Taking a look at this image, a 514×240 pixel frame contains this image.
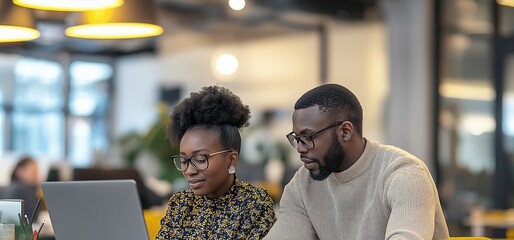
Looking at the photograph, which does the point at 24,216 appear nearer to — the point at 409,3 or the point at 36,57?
the point at 409,3

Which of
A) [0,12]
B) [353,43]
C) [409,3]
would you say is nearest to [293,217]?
[0,12]

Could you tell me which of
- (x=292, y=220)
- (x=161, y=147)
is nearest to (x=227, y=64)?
(x=161, y=147)

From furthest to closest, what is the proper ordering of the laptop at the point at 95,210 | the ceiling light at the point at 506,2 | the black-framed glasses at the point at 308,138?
1. the ceiling light at the point at 506,2
2. the laptop at the point at 95,210
3. the black-framed glasses at the point at 308,138

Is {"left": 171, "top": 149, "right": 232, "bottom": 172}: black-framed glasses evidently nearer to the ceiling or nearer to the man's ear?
the man's ear

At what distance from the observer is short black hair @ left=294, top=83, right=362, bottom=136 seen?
2.85 m

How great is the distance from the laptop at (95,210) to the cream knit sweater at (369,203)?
18.0 inches

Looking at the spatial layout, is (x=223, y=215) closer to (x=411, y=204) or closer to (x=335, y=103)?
(x=335, y=103)

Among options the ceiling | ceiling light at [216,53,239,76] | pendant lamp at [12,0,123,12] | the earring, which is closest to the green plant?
the ceiling

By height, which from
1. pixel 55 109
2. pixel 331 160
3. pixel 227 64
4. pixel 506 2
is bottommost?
pixel 55 109

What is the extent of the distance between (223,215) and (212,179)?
14cm

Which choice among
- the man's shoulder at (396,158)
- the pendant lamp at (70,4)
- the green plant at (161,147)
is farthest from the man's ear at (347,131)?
the green plant at (161,147)

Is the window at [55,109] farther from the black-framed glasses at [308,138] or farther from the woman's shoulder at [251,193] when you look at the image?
the black-framed glasses at [308,138]

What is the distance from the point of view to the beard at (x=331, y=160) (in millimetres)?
2846

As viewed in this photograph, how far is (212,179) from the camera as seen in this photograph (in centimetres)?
305
